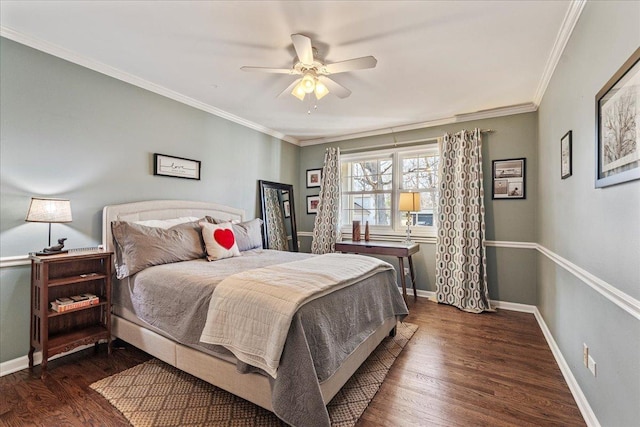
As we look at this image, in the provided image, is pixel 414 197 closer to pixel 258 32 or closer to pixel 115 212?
pixel 258 32

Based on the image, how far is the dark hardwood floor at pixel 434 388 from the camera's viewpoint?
1.67 metres

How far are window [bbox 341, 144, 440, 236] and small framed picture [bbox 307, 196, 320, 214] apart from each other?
47 cm

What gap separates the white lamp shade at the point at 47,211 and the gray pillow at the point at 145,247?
0.38 meters

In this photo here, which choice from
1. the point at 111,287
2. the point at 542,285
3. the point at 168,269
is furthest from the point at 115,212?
the point at 542,285

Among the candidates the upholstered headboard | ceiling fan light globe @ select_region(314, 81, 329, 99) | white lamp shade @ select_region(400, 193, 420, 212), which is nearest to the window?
white lamp shade @ select_region(400, 193, 420, 212)

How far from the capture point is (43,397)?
72.3 inches

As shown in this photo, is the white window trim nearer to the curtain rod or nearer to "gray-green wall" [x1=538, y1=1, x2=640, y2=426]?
the curtain rod

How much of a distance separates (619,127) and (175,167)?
3555mm

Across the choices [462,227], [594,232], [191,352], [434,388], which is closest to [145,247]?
[191,352]

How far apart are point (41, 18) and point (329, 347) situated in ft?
9.47

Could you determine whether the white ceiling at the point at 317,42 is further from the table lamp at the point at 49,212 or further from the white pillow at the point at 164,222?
the white pillow at the point at 164,222

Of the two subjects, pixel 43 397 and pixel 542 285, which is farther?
pixel 542 285

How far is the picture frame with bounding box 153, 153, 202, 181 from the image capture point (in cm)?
307

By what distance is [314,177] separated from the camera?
513 cm
